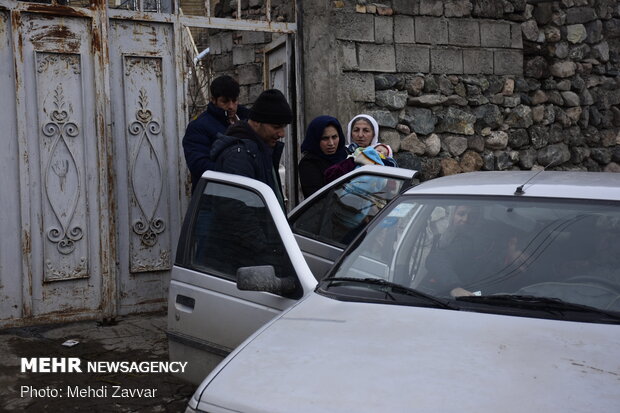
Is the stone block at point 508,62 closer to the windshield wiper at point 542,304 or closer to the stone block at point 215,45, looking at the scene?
the stone block at point 215,45

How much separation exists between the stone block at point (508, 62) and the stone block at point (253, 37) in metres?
2.54

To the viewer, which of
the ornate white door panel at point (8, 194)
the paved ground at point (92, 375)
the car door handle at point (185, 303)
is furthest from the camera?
the ornate white door panel at point (8, 194)

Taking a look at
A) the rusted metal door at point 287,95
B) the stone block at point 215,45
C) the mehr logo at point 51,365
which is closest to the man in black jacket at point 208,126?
the rusted metal door at point 287,95

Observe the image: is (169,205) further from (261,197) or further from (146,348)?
(261,197)

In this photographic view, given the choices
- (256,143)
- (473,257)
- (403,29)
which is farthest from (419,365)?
(403,29)

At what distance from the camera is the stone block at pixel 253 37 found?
27.0 feet

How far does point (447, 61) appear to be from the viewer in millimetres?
7621

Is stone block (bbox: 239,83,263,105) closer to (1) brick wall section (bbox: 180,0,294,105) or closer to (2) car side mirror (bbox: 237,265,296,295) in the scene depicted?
(1) brick wall section (bbox: 180,0,294,105)

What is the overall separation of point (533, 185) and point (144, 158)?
12.6 ft

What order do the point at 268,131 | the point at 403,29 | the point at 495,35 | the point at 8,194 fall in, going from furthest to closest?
the point at 495,35
the point at 403,29
the point at 8,194
the point at 268,131

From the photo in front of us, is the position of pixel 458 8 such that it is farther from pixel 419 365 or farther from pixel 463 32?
pixel 419 365

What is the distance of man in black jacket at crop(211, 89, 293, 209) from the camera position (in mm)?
4289

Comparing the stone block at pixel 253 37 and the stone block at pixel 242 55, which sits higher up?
the stone block at pixel 253 37

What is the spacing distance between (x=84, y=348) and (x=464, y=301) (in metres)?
3.47
